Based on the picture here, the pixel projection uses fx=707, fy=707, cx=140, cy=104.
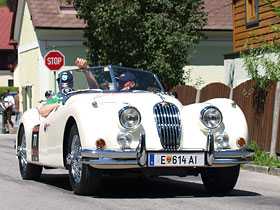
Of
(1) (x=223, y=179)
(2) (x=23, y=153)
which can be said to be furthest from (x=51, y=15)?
(1) (x=223, y=179)

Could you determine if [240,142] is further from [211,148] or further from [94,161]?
[94,161]

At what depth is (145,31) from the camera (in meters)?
22.7

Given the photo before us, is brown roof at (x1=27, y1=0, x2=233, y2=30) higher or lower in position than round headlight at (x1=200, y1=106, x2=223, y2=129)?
higher

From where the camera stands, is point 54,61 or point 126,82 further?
point 54,61

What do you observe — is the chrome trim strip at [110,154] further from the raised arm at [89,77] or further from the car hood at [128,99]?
the raised arm at [89,77]

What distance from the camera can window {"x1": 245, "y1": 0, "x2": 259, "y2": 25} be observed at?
846 inches

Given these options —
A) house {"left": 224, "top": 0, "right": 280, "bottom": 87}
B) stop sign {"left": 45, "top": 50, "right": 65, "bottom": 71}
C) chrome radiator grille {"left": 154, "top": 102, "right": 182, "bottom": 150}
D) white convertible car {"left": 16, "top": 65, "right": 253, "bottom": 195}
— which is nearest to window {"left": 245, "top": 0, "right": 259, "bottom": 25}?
house {"left": 224, "top": 0, "right": 280, "bottom": 87}

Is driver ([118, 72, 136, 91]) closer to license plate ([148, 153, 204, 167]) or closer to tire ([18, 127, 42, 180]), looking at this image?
license plate ([148, 153, 204, 167])

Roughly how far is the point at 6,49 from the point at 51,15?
49858 mm

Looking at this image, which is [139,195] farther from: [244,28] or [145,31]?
[244,28]

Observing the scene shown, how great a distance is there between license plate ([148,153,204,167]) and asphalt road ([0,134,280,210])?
41 cm

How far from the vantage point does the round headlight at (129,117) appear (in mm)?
8023

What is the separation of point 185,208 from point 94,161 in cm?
119

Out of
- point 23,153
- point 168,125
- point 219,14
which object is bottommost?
point 23,153
